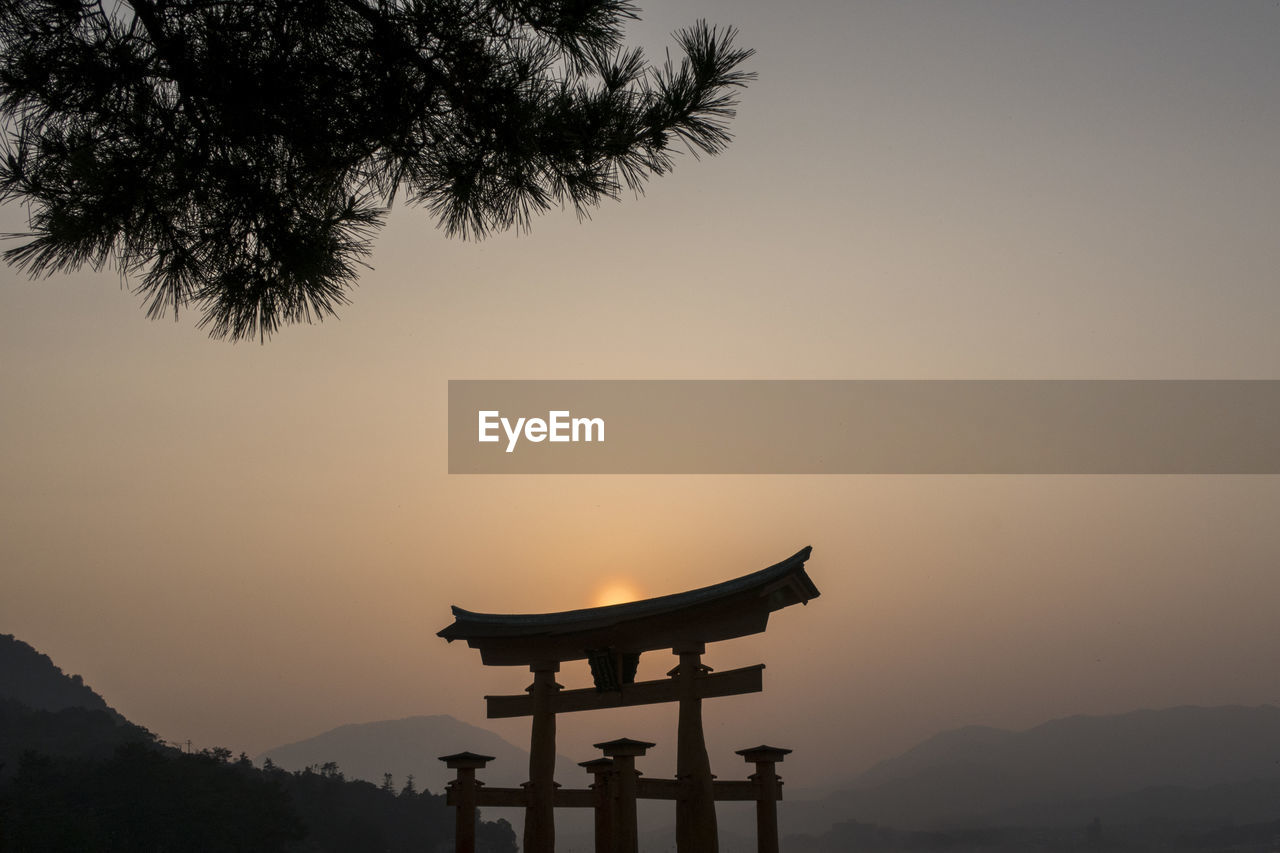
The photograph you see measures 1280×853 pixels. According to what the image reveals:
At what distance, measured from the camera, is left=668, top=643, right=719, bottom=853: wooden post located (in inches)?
333

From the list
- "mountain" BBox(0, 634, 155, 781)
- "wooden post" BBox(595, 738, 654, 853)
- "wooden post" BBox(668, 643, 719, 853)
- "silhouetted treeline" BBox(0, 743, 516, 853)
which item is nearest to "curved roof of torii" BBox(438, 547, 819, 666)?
"wooden post" BBox(668, 643, 719, 853)

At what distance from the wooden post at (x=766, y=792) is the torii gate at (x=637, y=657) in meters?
Answer: 0.77

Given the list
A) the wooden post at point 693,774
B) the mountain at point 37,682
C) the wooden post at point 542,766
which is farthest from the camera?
the mountain at point 37,682

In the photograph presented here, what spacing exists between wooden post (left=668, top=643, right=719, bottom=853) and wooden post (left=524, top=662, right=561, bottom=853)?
5.03 feet

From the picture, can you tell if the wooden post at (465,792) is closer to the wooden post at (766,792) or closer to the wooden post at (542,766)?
the wooden post at (542,766)

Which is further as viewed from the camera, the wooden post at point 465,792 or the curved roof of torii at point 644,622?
the wooden post at point 465,792

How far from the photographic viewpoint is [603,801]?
8.89m

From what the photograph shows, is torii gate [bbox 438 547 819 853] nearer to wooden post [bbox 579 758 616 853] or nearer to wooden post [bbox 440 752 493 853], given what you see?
wooden post [bbox 440 752 493 853]

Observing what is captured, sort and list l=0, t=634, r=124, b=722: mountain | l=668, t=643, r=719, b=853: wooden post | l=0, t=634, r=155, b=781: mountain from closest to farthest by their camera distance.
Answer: l=668, t=643, r=719, b=853: wooden post
l=0, t=634, r=155, b=781: mountain
l=0, t=634, r=124, b=722: mountain

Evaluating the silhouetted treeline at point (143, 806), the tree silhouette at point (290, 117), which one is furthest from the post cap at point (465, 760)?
the silhouetted treeline at point (143, 806)

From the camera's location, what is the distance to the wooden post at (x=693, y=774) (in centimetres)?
847

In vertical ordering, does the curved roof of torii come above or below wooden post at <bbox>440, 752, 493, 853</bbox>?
above

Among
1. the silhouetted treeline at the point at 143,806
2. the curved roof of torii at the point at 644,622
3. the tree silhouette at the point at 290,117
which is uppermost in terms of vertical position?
the tree silhouette at the point at 290,117

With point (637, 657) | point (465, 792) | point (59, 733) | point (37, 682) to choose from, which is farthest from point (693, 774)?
point (37, 682)
